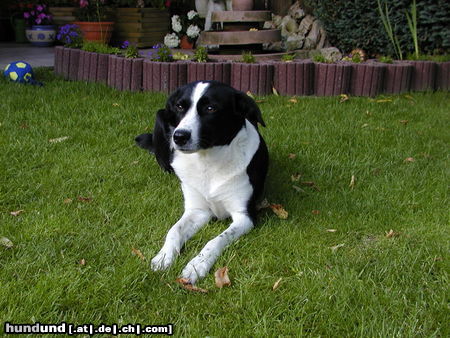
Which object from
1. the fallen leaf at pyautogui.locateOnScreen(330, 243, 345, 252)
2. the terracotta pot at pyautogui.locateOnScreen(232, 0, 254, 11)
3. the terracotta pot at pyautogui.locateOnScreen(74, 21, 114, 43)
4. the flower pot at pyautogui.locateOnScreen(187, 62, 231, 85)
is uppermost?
the terracotta pot at pyautogui.locateOnScreen(232, 0, 254, 11)

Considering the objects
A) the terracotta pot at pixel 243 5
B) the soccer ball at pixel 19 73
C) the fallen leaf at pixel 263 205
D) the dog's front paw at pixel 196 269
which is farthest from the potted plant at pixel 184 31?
the dog's front paw at pixel 196 269

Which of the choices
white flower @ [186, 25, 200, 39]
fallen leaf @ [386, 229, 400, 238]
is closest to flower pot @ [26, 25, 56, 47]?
white flower @ [186, 25, 200, 39]

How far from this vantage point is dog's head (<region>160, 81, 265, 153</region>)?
276 cm

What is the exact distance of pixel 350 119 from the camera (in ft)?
17.2

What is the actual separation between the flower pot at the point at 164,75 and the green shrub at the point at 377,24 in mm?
3145

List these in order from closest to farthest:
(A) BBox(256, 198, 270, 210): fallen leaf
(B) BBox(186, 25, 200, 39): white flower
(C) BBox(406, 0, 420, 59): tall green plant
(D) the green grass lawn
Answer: (D) the green grass lawn → (A) BBox(256, 198, 270, 210): fallen leaf → (C) BBox(406, 0, 420, 59): tall green plant → (B) BBox(186, 25, 200, 39): white flower

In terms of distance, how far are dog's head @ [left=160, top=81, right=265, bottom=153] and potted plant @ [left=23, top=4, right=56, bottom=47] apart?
816cm

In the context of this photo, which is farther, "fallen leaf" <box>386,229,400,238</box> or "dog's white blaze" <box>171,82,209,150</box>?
"fallen leaf" <box>386,229,400,238</box>

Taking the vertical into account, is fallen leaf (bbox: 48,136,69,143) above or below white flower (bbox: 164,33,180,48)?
below

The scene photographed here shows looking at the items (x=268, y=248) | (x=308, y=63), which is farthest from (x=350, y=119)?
(x=268, y=248)

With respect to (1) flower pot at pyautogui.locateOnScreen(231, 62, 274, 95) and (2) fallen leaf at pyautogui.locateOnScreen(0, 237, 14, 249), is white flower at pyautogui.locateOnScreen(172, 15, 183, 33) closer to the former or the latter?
(1) flower pot at pyautogui.locateOnScreen(231, 62, 274, 95)

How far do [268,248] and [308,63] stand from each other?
389 centimetres

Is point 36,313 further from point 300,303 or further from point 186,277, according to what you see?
point 300,303

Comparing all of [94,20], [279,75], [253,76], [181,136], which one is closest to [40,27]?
[94,20]
